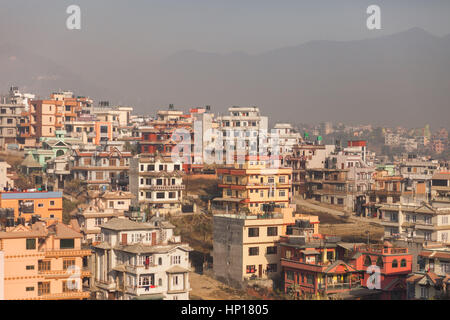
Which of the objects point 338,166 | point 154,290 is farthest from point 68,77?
point 154,290

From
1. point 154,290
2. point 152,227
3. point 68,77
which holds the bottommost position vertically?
point 154,290

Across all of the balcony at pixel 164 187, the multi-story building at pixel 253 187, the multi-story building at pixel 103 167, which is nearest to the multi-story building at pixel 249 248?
the multi-story building at pixel 253 187

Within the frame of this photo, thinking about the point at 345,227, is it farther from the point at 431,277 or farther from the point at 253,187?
the point at 431,277

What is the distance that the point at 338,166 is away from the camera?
43500 mm

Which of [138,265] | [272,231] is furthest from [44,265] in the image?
[272,231]

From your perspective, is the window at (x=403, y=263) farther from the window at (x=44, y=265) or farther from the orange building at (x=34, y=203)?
the orange building at (x=34, y=203)

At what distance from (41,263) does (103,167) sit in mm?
14800

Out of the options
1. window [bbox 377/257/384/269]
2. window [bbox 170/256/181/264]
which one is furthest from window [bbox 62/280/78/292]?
window [bbox 377/257/384/269]

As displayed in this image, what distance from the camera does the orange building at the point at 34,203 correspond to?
29.3m

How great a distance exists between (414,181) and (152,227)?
2041 cm

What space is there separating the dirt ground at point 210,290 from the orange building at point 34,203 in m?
5.74

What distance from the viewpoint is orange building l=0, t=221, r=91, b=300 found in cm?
2200

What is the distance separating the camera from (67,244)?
23484 millimetres

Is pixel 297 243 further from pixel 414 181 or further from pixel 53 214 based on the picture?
pixel 414 181
